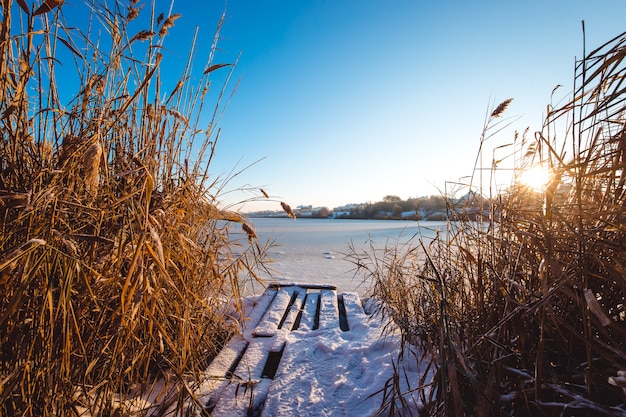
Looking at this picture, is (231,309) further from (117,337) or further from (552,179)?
(552,179)

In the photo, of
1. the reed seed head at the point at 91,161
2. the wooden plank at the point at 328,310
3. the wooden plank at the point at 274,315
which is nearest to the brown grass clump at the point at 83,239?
the reed seed head at the point at 91,161

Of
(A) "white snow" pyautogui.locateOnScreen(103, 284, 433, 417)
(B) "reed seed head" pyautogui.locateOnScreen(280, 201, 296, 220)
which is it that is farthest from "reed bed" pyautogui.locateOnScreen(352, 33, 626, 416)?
(B) "reed seed head" pyautogui.locateOnScreen(280, 201, 296, 220)

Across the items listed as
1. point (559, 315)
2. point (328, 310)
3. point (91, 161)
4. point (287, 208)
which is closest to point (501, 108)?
point (559, 315)

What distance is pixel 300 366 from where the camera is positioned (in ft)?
4.55

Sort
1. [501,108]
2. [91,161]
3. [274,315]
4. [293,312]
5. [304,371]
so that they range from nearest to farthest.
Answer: [91,161] < [501,108] < [304,371] < [274,315] < [293,312]

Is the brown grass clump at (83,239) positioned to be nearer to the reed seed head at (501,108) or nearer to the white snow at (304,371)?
the white snow at (304,371)

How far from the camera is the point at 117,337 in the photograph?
0.84m

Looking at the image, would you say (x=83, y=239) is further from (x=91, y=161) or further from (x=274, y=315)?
(x=274, y=315)

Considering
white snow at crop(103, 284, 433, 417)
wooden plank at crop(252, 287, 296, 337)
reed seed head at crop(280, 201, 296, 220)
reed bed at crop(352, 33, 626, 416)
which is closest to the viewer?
reed bed at crop(352, 33, 626, 416)

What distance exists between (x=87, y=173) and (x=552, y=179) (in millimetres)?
1158

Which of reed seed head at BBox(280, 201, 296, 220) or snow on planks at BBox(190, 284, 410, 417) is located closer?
snow on planks at BBox(190, 284, 410, 417)

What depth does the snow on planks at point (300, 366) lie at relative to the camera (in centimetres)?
111

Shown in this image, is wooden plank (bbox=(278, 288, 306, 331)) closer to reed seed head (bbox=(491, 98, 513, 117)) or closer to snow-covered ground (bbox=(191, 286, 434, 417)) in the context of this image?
snow-covered ground (bbox=(191, 286, 434, 417))

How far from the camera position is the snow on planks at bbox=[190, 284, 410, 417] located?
3.64 ft
